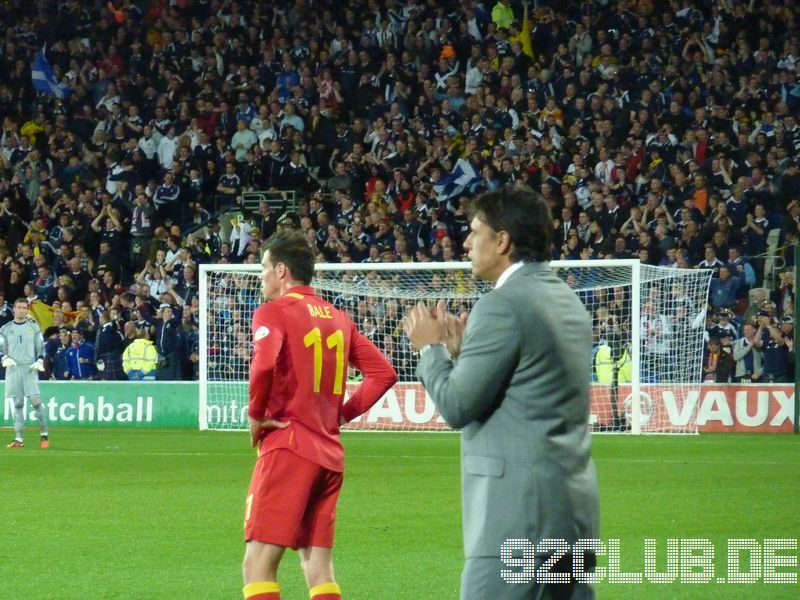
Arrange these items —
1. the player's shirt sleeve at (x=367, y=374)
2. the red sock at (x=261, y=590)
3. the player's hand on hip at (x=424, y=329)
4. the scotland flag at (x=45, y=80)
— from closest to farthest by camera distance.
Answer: the player's hand on hip at (x=424, y=329)
the red sock at (x=261, y=590)
the player's shirt sleeve at (x=367, y=374)
the scotland flag at (x=45, y=80)

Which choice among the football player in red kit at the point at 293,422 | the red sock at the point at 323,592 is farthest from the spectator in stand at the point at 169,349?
the red sock at the point at 323,592

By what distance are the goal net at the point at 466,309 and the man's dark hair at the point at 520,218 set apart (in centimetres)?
1554

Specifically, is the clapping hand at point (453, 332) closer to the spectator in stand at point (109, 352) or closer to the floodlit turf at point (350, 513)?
the floodlit turf at point (350, 513)

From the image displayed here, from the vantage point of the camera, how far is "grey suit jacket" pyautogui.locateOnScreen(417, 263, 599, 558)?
3469 mm

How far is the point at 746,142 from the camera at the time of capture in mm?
22266

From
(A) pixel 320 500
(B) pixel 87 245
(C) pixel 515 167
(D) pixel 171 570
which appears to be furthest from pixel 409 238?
(A) pixel 320 500

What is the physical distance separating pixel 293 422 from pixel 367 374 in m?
0.55

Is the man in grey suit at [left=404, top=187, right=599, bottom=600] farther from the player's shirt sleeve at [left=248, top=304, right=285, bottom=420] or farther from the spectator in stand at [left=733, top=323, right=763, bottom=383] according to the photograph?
the spectator in stand at [left=733, top=323, right=763, bottom=383]

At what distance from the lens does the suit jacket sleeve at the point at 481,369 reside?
3.46m

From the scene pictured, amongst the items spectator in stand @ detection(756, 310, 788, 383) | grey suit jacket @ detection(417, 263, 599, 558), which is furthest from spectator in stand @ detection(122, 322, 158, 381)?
grey suit jacket @ detection(417, 263, 599, 558)

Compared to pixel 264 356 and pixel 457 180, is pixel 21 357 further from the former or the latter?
pixel 264 356

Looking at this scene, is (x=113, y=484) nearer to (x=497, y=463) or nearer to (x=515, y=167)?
(x=497, y=463)

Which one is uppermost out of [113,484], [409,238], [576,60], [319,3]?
[319,3]

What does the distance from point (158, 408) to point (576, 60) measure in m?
10.0
